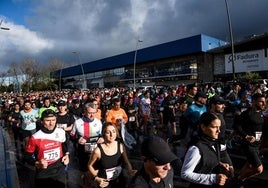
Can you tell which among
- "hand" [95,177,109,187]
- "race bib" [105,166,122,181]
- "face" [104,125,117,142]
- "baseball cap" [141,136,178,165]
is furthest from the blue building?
"baseball cap" [141,136,178,165]

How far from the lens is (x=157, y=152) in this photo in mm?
2252

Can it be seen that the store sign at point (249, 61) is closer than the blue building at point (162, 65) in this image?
Yes

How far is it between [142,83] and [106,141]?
62990 mm

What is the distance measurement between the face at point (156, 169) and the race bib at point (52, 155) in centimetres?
219

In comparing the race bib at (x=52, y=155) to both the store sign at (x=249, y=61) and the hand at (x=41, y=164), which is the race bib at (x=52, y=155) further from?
the store sign at (x=249, y=61)

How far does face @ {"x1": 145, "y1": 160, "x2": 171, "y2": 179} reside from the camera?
7.47ft

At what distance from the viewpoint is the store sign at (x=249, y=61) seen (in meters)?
41.0

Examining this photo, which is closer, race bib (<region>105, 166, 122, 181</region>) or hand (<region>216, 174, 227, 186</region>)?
hand (<region>216, 174, 227, 186</region>)

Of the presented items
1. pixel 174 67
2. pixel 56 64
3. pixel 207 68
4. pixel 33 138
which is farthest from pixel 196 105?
pixel 56 64

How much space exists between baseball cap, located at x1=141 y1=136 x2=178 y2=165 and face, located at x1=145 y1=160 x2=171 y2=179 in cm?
3

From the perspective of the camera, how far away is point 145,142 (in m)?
2.35

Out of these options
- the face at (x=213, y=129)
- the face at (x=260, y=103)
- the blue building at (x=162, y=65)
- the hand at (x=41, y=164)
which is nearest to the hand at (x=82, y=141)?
the hand at (x=41, y=164)

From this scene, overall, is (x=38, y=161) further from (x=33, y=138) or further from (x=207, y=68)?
(x=207, y=68)

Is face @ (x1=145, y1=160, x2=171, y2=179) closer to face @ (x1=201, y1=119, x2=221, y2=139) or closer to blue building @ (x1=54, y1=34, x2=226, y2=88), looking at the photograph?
face @ (x1=201, y1=119, x2=221, y2=139)
